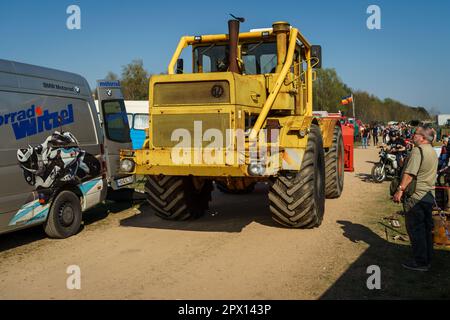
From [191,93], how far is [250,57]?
1.75 m

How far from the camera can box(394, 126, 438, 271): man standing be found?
559 cm

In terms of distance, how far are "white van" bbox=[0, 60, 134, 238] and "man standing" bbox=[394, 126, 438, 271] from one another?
4.98 metres

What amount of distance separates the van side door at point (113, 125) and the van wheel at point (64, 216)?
69.6 inches

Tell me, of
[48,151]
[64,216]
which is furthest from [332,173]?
[48,151]

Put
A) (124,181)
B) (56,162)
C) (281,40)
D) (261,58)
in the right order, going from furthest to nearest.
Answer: (124,181) → (261,58) → (281,40) → (56,162)

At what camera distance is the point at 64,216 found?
24.5 ft

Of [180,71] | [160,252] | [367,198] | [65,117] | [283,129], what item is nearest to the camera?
[160,252]

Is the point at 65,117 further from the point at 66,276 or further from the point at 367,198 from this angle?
the point at 367,198

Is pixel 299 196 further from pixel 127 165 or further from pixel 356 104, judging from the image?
pixel 356 104

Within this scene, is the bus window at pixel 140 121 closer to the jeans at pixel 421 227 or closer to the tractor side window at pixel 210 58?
the tractor side window at pixel 210 58

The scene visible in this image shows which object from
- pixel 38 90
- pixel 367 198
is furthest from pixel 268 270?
pixel 367 198
